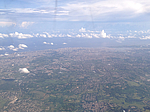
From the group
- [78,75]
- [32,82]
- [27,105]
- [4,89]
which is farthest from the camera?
[78,75]

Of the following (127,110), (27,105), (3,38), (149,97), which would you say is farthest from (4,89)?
(3,38)

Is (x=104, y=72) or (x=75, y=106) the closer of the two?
(x=75, y=106)

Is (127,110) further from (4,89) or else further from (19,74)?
(19,74)

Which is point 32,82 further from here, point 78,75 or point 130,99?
point 130,99

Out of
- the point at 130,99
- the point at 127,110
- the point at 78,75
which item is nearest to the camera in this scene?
the point at 127,110

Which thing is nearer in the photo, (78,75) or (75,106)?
(75,106)

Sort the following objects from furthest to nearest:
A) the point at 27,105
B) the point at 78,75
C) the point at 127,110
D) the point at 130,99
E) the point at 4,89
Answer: the point at 78,75 < the point at 4,89 < the point at 130,99 < the point at 27,105 < the point at 127,110

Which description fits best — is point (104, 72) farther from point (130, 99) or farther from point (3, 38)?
point (3, 38)

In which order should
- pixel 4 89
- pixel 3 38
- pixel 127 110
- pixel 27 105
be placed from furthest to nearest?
1. pixel 3 38
2. pixel 4 89
3. pixel 27 105
4. pixel 127 110

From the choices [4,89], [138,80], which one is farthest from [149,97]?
[4,89]
